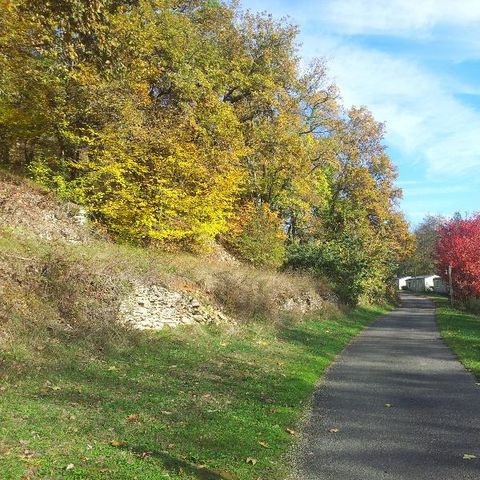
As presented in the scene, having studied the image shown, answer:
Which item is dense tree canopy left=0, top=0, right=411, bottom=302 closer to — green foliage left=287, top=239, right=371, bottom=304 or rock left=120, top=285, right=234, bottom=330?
green foliage left=287, top=239, right=371, bottom=304

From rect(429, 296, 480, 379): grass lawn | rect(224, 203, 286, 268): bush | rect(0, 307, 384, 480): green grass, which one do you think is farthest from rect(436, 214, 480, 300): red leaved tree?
rect(0, 307, 384, 480): green grass

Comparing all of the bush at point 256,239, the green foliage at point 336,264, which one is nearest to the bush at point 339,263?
the green foliage at point 336,264

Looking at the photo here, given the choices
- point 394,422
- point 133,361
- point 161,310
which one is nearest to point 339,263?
point 161,310

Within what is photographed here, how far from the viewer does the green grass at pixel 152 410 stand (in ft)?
19.2

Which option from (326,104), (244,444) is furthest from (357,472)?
(326,104)

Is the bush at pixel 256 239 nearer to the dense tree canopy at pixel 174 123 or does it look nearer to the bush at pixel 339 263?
the dense tree canopy at pixel 174 123

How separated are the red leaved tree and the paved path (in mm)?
27814

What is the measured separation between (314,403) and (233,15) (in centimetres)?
2520

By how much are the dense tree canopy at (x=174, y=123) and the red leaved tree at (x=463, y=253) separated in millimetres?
8416

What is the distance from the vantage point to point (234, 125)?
26.1 meters

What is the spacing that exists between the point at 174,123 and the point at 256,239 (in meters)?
8.22

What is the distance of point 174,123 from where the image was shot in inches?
891

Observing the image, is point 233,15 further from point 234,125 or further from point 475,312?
point 475,312

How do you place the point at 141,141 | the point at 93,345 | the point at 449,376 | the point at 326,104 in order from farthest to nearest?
the point at 326,104 < the point at 141,141 < the point at 449,376 < the point at 93,345
